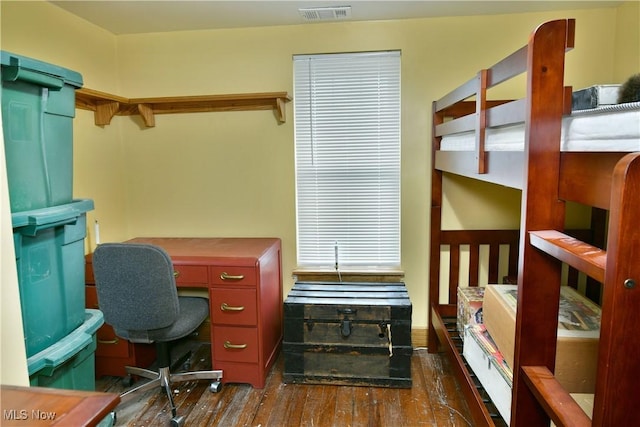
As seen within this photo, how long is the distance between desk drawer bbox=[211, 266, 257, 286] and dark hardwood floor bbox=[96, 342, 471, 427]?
0.64m

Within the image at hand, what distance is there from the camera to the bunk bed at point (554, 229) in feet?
2.38

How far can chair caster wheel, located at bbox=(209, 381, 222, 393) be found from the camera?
2361 millimetres

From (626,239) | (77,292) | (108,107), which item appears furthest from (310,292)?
(626,239)

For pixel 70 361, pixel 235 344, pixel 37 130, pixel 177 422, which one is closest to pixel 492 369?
pixel 235 344

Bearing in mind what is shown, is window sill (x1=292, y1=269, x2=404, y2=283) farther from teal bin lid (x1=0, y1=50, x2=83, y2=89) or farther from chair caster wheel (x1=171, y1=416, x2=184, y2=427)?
teal bin lid (x1=0, y1=50, x2=83, y2=89)

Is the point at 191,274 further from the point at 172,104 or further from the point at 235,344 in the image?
the point at 172,104

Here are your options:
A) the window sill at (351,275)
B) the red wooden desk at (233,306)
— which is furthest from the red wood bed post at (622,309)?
the window sill at (351,275)

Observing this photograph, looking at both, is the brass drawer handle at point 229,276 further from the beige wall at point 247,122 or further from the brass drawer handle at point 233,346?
the beige wall at point 247,122

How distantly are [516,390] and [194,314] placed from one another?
5.60 ft

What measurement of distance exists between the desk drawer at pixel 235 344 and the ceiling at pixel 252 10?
1874 mm

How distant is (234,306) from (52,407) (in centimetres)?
164

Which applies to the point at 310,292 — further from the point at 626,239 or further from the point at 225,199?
the point at 626,239

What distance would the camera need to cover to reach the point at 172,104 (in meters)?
2.88

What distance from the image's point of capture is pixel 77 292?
1.72 m
